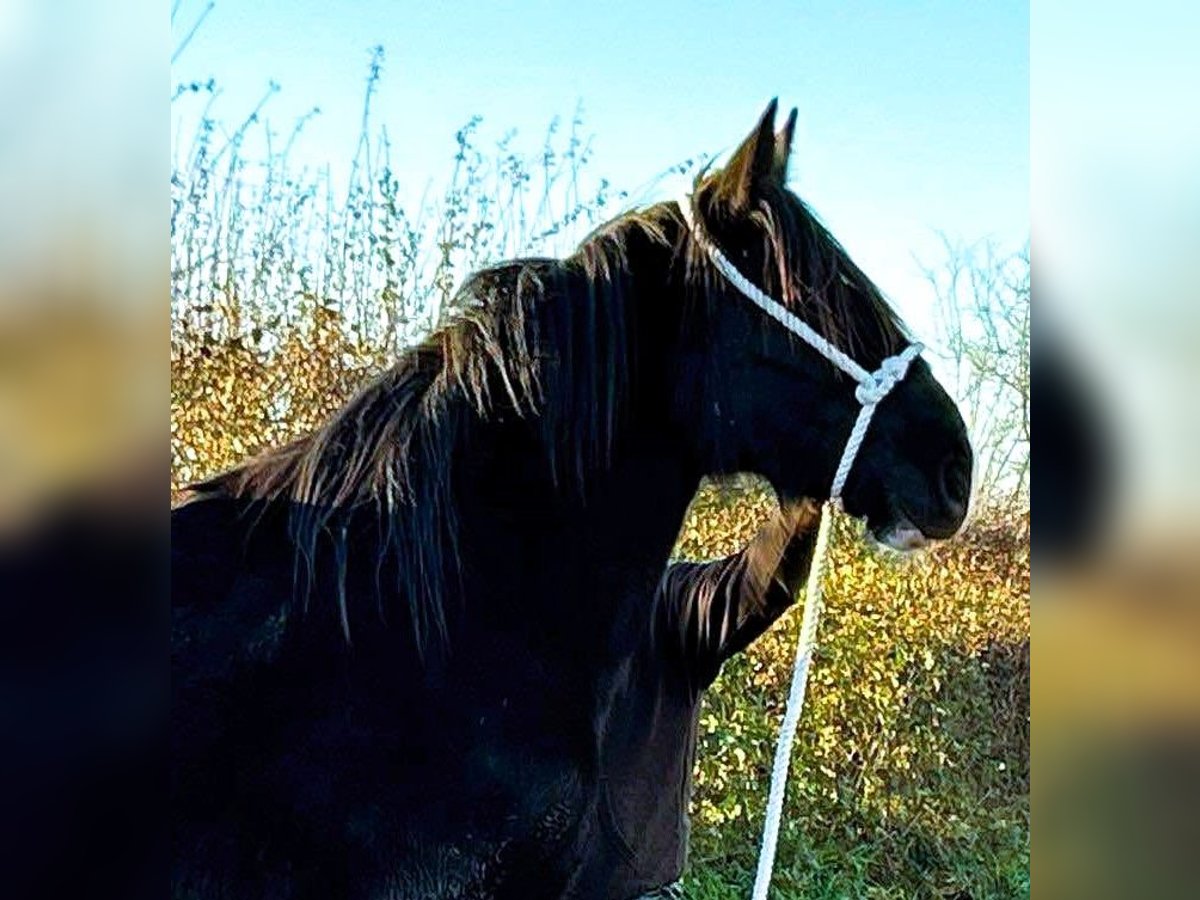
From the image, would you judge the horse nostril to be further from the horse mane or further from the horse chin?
the horse mane

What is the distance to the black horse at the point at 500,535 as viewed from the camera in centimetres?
146

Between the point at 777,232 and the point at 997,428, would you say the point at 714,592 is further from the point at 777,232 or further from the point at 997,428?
the point at 997,428

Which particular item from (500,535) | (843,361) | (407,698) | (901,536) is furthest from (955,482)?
(407,698)

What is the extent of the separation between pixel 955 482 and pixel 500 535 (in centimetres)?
63

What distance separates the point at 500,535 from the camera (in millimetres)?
1598

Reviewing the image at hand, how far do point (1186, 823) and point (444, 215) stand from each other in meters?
2.86

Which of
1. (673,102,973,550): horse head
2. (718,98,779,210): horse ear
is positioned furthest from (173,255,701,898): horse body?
(718,98,779,210): horse ear

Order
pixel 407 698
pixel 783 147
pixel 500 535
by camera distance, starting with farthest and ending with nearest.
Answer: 1. pixel 783 147
2. pixel 500 535
3. pixel 407 698

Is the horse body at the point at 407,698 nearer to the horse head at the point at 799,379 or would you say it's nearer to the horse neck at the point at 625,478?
the horse neck at the point at 625,478

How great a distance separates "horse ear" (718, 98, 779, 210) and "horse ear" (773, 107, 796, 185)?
0.03 metres

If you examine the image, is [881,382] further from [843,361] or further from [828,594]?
[828,594]

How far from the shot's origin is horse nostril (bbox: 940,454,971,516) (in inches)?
64.2

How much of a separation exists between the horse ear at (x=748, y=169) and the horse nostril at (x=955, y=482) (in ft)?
1.51

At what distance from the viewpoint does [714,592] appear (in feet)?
6.89
